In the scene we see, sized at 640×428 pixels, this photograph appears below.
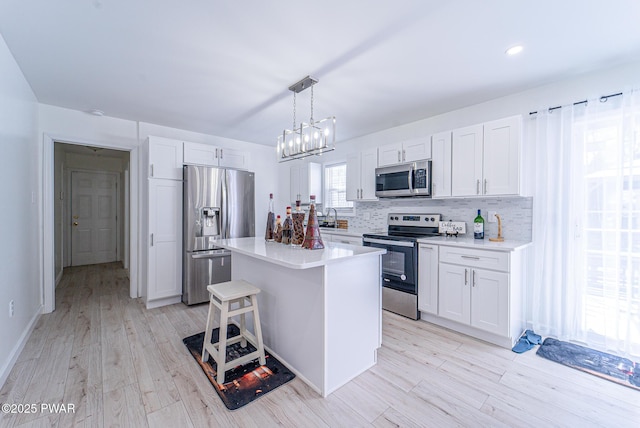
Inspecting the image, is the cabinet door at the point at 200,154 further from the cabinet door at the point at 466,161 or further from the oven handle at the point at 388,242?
the cabinet door at the point at 466,161

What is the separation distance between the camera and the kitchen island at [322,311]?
70.9 inches

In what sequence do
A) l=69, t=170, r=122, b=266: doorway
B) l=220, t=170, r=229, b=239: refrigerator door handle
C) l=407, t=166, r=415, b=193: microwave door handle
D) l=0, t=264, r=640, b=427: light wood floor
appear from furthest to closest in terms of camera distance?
l=69, t=170, r=122, b=266: doorway < l=220, t=170, r=229, b=239: refrigerator door handle < l=407, t=166, r=415, b=193: microwave door handle < l=0, t=264, r=640, b=427: light wood floor

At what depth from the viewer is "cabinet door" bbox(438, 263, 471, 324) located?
8.69ft

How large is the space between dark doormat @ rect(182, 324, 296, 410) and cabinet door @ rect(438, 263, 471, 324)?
1.70m

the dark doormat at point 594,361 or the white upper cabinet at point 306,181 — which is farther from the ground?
the white upper cabinet at point 306,181

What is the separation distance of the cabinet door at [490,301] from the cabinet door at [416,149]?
4.73ft

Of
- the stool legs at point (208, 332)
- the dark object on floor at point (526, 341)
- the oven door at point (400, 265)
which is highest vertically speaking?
the oven door at point (400, 265)

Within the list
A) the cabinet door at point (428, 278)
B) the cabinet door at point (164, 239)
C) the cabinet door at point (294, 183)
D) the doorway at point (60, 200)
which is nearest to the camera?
the cabinet door at point (428, 278)

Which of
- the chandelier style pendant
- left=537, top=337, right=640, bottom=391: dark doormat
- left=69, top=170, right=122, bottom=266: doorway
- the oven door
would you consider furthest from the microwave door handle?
left=69, top=170, right=122, bottom=266: doorway

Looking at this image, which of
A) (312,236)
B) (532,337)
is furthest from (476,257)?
(312,236)

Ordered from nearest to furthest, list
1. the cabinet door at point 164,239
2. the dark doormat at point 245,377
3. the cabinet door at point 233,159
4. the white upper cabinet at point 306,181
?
the dark doormat at point 245,377 < the cabinet door at point 164,239 < the cabinet door at point 233,159 < the white upper cabinet at point 306,181

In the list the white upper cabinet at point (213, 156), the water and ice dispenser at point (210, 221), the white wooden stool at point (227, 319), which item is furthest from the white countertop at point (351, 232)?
the white wooden stool at point (227, 319)

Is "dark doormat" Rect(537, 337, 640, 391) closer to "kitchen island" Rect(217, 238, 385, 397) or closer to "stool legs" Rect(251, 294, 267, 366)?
"kitchen island" Rect(217, 238, 385, 397)

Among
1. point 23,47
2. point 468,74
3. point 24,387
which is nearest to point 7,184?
point 23,47
